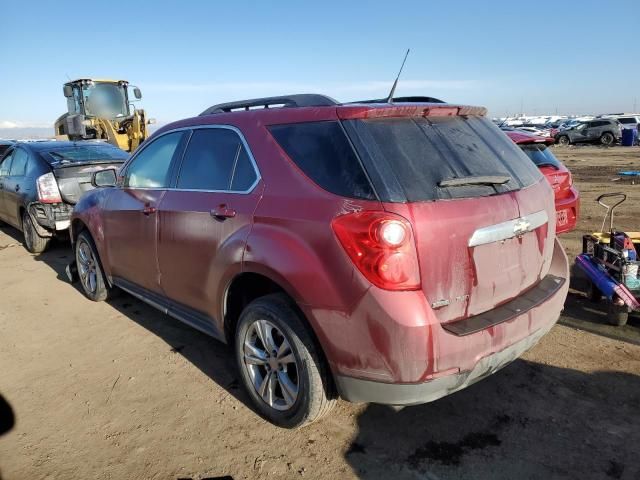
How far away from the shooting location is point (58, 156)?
737 centimetres

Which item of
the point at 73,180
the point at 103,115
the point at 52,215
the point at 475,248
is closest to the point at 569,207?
the point at 475,248

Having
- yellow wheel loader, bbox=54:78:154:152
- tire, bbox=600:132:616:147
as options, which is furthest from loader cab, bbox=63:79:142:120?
tire, bbox=600:132:616:147

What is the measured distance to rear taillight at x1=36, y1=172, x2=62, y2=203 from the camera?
22.5 ft

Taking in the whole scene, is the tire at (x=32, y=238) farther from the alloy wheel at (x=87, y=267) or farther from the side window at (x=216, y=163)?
the side window at (x=216, y=163)

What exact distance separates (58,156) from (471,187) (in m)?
6.72

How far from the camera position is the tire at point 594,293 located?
15.1 ft

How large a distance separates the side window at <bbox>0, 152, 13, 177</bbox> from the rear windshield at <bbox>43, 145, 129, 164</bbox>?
1.29 m

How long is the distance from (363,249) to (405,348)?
1.60ft

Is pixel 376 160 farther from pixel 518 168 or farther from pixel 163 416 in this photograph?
pixel 163 416

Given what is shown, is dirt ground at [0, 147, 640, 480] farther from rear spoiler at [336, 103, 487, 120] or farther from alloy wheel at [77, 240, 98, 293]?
rear spoiler at [336, 103, 487, 120]

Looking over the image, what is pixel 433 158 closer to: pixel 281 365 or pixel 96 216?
pixel 281 365

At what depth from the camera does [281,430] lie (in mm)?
2947

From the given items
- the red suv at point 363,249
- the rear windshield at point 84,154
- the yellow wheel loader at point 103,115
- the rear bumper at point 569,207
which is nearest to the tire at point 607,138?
the yellow wheel loader at point 103,115

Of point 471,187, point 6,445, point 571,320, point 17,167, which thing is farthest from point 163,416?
point 17,167
